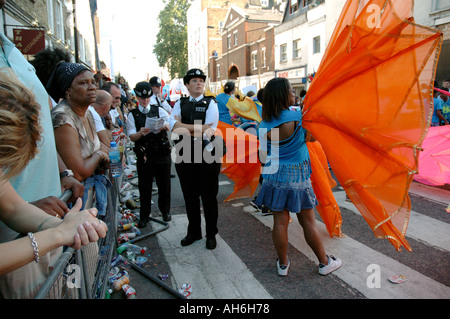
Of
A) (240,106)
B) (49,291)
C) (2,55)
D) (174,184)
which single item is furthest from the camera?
(174,184)

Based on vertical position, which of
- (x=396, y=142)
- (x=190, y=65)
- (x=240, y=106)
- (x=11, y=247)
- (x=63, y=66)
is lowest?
(x=11, y=247)

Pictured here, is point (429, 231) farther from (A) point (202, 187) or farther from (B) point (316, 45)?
(B) point (316, 45)

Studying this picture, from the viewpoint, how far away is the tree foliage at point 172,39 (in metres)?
52.4

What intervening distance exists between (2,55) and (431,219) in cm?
531

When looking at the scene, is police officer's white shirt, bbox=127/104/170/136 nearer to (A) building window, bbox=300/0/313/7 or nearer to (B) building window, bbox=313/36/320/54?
(B) building window, bbox=313/36/320/54

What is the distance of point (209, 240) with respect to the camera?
3.96 m

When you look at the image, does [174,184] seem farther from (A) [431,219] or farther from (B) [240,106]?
(A) [431,219]

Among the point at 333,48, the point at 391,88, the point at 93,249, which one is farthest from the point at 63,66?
the point at 391,88

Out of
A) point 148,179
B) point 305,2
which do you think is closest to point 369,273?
point 148,179

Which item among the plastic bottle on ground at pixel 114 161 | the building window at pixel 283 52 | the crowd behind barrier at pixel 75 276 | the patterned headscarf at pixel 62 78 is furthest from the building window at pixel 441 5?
the crowd behind barrier at pixel 75 276

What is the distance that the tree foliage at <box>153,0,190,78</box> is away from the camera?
52.4 meters

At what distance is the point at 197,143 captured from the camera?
3816 mm

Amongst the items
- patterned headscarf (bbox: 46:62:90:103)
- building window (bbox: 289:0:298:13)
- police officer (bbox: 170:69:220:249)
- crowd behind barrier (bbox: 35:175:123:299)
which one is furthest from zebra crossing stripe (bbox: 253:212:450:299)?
building window (bbox: 289:0:298:13)

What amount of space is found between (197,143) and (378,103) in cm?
207
